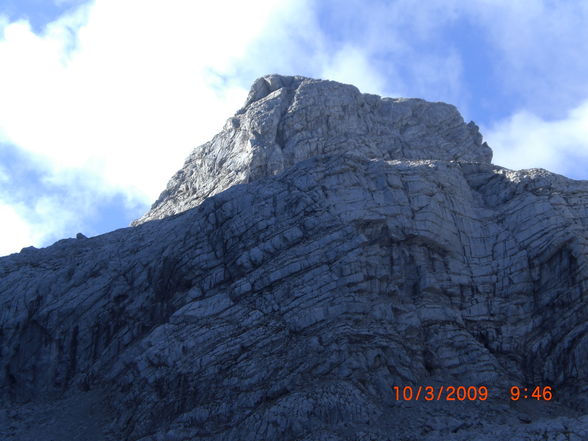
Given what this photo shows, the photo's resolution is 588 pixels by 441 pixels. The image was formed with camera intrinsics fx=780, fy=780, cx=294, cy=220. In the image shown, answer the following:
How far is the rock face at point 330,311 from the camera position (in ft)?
129

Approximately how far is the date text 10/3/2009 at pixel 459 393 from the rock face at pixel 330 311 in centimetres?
28

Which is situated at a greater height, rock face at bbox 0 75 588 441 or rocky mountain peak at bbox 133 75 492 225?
rocky mountain peak at bbox 133 75 492 225

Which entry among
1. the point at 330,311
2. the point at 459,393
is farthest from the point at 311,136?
the point at 459,393

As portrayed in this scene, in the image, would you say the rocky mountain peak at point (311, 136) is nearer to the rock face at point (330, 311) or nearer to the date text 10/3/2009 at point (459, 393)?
the rock face at point (330, 311)

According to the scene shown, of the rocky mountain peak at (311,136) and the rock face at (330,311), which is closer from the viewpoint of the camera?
the rock face at (330,311)

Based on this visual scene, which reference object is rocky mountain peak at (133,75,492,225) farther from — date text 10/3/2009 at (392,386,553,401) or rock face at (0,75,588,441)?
date text 10/3/2009 at (392,386,553,401)

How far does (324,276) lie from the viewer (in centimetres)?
4509

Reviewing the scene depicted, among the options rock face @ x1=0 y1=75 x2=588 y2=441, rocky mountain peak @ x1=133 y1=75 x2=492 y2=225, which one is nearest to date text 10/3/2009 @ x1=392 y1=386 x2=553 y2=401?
rock face @ x1=0 y1=75 x2=588 y2=441

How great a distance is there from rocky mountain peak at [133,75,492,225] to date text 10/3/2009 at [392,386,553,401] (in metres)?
32.3

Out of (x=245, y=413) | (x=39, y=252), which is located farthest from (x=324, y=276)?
(x=39, y=252)

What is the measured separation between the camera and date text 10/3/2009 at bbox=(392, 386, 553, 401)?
131 ft

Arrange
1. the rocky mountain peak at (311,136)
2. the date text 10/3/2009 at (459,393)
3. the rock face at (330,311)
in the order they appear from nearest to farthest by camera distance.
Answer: the rock face at (330,311)
the date text 10/3/2009 at (459,393)
the rocky mountain peak at (311,136)

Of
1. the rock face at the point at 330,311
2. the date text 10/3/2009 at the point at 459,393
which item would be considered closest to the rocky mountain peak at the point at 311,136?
the rock face at the point at 330,311

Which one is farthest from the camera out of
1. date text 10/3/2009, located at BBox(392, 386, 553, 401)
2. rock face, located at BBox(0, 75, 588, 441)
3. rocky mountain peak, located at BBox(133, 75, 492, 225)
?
rocky mountain peak, located at BBox(133, 75, 492, 225)
